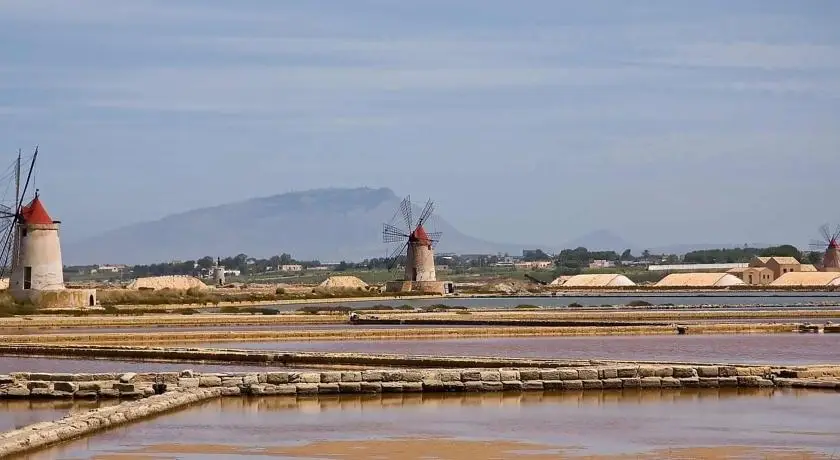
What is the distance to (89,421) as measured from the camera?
13.9 metres

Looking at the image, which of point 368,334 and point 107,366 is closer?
point 107,366

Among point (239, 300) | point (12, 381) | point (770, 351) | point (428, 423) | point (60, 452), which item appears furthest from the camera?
point (239, 300)

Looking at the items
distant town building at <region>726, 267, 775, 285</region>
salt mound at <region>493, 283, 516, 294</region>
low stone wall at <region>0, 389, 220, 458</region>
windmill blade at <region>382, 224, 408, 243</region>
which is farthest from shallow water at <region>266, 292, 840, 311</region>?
low stone wall at <region>0, 389, 220, 458</region>

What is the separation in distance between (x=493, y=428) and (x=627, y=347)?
1378cm

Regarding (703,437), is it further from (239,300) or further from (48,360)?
(239,300)

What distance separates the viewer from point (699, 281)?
107562 mm

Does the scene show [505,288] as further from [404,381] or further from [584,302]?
[404,381]

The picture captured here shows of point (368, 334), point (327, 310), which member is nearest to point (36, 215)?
point (327, 310)

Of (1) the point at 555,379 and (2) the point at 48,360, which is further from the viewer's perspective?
(2) the point at 48,360

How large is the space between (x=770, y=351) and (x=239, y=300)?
42245 mm

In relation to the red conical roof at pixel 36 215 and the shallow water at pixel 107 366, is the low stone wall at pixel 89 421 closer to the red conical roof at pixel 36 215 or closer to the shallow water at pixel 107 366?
the shallow water at pixel 107 366

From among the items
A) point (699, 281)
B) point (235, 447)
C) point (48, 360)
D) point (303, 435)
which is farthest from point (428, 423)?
point (699, 281)

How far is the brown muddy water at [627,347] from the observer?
24234 millimetres

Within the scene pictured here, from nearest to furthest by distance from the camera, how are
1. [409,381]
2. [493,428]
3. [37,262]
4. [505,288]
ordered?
1. [493,428]
2. [409,381]
3. [37,262]
4. [505,288]
